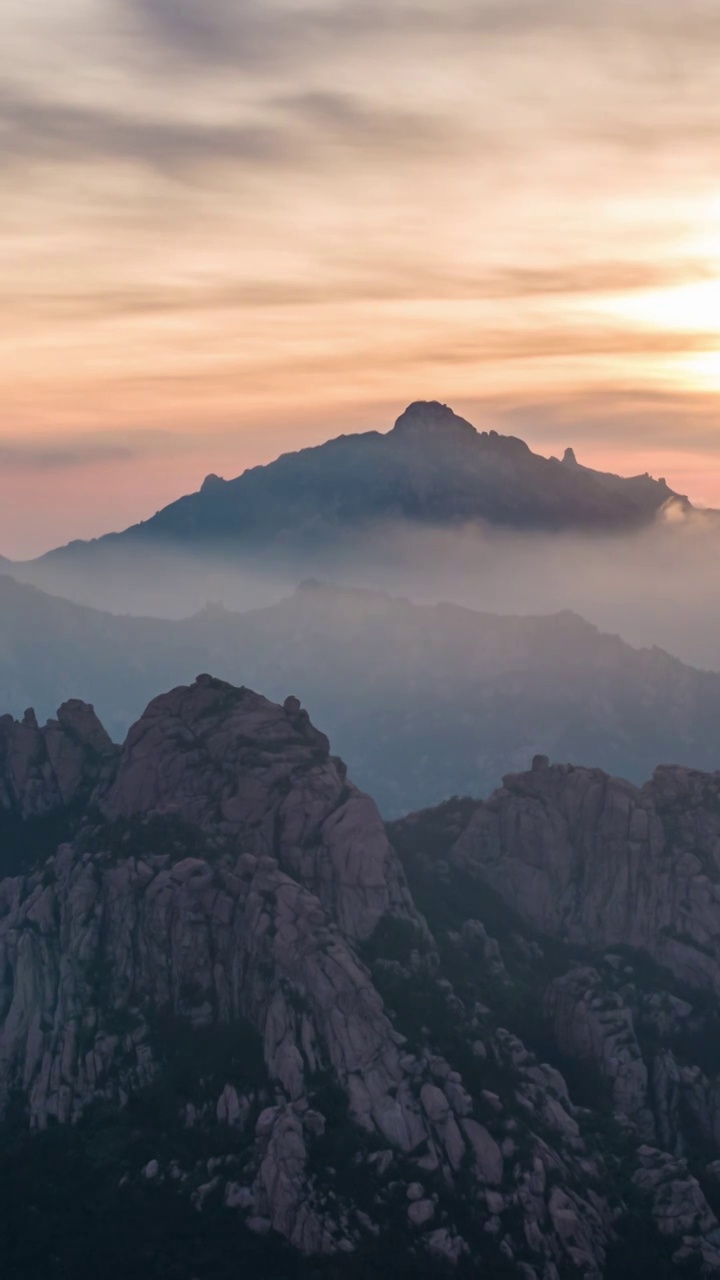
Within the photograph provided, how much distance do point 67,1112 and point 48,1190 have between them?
9700 millimetres

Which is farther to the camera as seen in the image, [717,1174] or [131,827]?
[131,827]

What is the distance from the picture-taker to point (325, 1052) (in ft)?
531

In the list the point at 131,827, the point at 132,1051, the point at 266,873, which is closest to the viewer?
the point at 132,1051

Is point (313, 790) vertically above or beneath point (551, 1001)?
above

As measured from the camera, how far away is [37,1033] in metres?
170

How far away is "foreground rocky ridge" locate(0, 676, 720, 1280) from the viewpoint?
484 ft

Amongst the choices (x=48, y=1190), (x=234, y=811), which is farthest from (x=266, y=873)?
(x=48, y=1190)

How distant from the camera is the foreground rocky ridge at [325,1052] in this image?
147375 mm

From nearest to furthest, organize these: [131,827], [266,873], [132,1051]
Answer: [132,1051] → [266,873] → [131,827]

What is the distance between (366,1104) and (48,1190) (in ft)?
104

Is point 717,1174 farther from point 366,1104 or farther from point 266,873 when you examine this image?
point 266,873

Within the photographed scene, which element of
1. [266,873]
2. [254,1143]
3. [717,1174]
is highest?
[266,873]

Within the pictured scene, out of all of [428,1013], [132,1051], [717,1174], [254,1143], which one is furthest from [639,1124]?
[132,1051]

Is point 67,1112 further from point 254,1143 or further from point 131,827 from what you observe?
point 131,827
